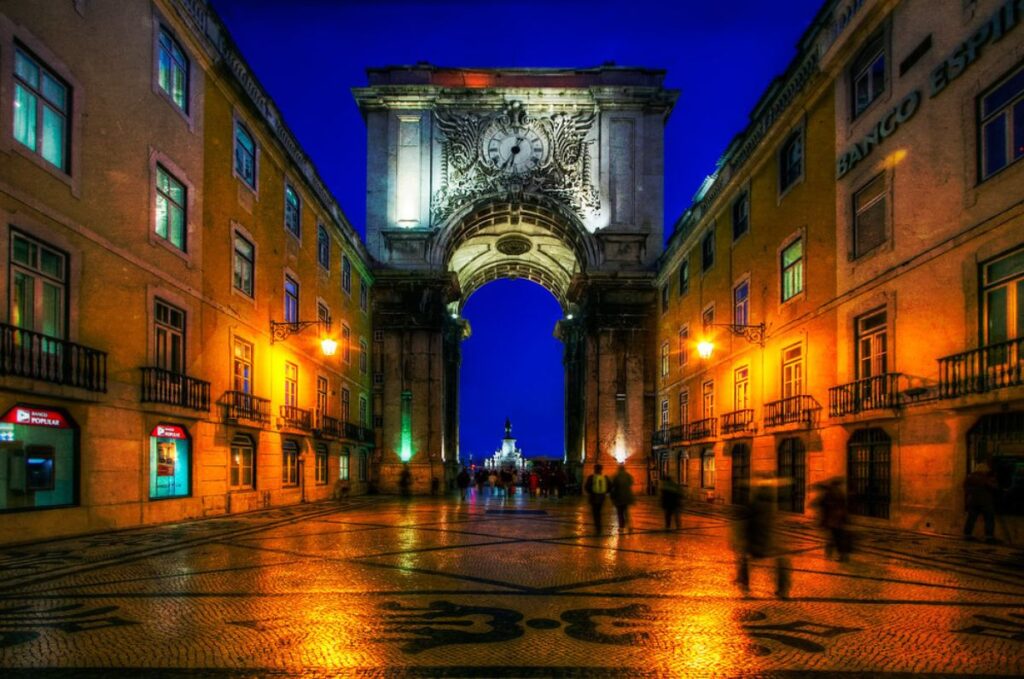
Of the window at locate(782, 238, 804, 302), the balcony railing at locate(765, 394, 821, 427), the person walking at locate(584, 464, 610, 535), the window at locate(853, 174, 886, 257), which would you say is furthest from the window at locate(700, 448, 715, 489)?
the person walking at locate(584, 464, 610, 535)

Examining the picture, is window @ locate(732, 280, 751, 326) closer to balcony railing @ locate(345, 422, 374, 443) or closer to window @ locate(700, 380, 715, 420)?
window @ locate(700, 380, 715, 420)

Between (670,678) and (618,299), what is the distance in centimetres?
3788

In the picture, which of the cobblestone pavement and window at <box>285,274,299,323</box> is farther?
window at <box>285,274,299,323</box>

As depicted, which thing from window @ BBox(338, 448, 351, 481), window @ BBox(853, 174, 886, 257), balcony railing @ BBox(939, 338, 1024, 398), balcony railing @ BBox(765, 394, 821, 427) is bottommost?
window @ BBox(338, 448, 351, 481)

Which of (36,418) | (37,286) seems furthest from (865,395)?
(37,286)

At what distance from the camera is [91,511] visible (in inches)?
600

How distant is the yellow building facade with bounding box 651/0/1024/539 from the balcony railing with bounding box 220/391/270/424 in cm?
1542

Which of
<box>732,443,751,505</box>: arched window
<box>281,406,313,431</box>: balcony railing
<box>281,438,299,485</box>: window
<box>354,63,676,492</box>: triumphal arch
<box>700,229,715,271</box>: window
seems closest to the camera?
<box>281,406,313,431</box>: balcony railing

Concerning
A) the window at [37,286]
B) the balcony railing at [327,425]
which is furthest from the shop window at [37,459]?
the balcony railing at [327,425]

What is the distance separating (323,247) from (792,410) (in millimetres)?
19847

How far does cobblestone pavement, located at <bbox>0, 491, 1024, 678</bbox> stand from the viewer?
6250 millimetres

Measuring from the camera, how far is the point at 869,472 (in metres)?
18.6

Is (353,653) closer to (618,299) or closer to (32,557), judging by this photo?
(32,557)

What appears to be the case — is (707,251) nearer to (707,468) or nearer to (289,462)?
(707,468)
